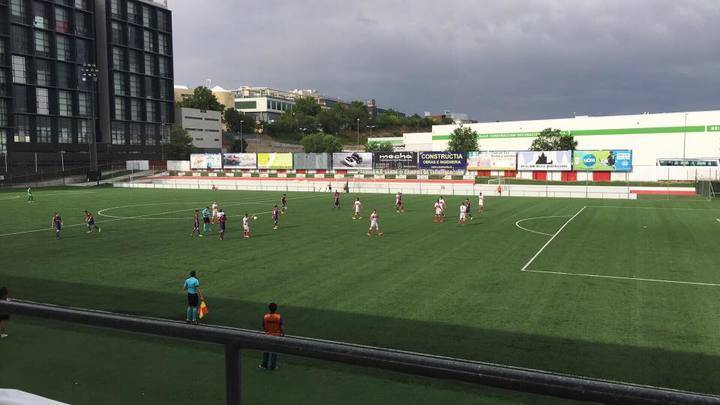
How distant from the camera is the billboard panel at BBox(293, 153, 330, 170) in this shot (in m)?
89.4

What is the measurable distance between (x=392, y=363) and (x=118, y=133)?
122346mm

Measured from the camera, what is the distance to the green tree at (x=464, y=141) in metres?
114

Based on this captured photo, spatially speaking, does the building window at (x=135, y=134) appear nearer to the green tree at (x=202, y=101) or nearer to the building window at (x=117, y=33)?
the building window at (x=117, y=33)

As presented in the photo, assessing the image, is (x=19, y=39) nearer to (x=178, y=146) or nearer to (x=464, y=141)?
(x=178, y=146)

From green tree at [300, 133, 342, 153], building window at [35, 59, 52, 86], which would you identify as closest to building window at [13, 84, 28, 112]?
building window at [35, 59, 52, 86]

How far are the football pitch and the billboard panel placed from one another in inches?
1991

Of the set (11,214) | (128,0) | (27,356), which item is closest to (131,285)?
(27,356)

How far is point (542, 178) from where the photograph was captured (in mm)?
80125

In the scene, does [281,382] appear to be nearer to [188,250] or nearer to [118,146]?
[188,250]

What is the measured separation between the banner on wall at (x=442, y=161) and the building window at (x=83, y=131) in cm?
6910

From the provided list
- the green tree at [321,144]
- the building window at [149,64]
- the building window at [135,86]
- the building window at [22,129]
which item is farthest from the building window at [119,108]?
the green tree at [321,144]

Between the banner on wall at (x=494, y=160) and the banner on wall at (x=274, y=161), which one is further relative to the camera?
the banner on wall at (x=274, y=161)

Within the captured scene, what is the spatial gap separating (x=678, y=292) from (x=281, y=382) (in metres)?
16.0

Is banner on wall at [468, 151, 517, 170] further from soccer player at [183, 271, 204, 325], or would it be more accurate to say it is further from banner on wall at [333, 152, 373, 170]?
soccer player at [183, 271, 204, 325]
